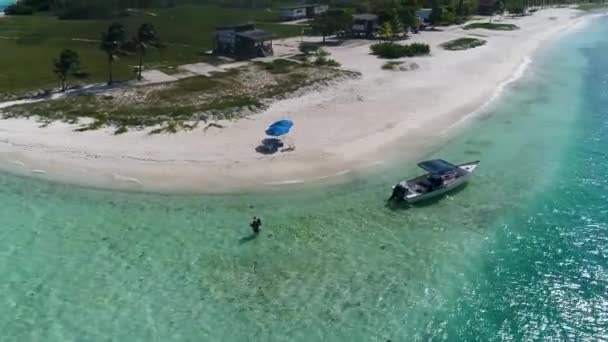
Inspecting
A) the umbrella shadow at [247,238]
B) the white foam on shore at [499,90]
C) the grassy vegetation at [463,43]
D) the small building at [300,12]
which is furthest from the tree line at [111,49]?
the small building at [300,12]

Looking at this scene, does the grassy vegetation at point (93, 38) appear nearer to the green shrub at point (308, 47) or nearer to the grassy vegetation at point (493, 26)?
the green shrub at point (308, 47)

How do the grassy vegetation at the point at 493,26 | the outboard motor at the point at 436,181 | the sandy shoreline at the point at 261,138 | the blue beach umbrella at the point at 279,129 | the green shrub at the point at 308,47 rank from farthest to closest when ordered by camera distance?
the grassy vegetation at the point at 493,26 → the green shrub at the point at 308,47 → the blue beach umbrella at the point at 279,129 → the sandy shoreline at the point at 261,138 → the outboard motor at the point at 436,181

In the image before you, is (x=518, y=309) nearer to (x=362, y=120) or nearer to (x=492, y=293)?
(x=492, y=293)

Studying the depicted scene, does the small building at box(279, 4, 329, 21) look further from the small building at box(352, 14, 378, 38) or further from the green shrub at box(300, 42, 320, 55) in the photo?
the green shrub at box(300, 42, 320, 55)

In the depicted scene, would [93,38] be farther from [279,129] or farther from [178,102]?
[279,129]


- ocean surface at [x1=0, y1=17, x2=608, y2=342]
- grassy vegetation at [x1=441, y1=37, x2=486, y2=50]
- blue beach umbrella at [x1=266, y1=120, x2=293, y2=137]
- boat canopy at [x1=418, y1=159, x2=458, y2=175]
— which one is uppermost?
grassy vegetation at [x1=441, y1=37, x2=486, y2=50]

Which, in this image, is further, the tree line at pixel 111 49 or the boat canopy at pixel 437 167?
the tree line at pixel 111 49

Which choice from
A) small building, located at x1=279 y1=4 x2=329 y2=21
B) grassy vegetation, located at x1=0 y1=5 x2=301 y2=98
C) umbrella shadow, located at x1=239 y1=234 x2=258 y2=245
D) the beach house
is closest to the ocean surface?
umbrella shadow, located at x1=239 y1=234 x2=258 y2=245
